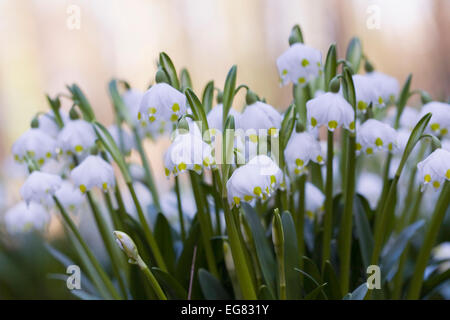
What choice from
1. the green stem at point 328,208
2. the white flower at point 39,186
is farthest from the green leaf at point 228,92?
the white flower at point 39,186

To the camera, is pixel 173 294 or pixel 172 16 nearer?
pixel 173 294

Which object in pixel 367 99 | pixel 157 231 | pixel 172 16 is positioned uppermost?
pixel 172 16

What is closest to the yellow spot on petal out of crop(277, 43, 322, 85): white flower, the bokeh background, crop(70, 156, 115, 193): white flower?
→ crop(277, 43, 322, 85): white flower

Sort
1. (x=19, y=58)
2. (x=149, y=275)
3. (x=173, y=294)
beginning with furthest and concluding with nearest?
1. (x=19, y=58)
2. (x=173, y=294)
3. (x=149, y=275)

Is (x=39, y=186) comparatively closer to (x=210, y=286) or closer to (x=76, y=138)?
(x=76, y=138)
